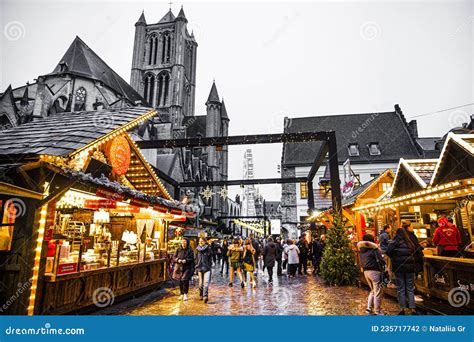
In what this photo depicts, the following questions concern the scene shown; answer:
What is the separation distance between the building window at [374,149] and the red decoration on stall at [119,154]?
93.8ft

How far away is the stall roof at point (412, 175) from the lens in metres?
9.44

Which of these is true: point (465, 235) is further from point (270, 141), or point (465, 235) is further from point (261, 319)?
point (261, 319)

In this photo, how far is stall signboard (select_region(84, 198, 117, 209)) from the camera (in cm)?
840

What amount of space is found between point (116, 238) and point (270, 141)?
7595 mm

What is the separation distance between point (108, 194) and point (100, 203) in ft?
7.45

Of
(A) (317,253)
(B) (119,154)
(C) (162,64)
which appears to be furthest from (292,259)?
(C) (162,64)

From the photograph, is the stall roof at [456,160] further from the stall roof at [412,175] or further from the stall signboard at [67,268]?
the stall signboard at [67,268]

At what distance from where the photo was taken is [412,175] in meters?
9.73

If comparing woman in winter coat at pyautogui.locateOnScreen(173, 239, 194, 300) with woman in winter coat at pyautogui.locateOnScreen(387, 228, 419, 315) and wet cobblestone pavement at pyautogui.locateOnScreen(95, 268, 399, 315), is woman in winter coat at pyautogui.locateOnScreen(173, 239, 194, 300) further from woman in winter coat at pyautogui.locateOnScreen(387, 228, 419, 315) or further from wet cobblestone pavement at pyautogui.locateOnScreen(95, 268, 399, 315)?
woman in winter coat at pyautogui.locateOnScreen(387, 228, 419, 315)

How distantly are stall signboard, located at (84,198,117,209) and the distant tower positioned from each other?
229 ft

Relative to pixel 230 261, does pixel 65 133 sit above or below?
above

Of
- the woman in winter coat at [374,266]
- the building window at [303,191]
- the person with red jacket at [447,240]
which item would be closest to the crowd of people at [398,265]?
the woman in winter coat at [374,266]

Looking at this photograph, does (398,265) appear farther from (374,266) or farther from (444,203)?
(444,203)

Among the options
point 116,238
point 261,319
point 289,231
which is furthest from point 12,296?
point 289,231
